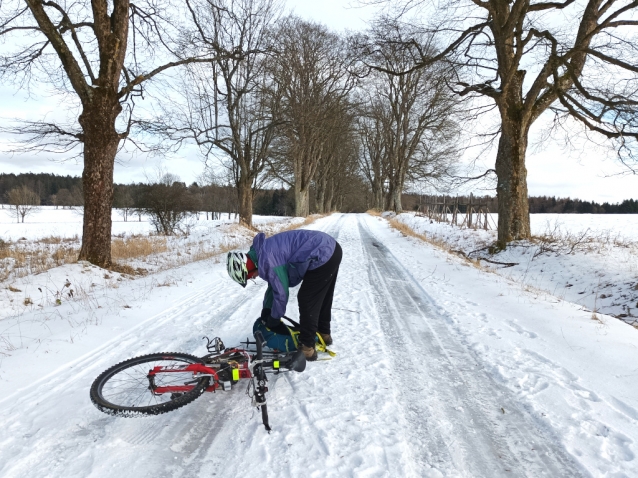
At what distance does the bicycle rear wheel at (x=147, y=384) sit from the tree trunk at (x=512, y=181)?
426 inches

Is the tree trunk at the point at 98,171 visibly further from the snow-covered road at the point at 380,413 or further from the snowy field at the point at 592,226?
the snowy field at the point at 592,226

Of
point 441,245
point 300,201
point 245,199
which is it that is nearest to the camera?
point 441,245

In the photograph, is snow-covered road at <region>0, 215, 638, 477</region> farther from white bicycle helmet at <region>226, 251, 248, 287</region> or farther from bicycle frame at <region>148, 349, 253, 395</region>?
white bicycle helmet at <region>226, 251, 248, 287</region>

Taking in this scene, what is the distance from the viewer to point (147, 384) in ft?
10.6

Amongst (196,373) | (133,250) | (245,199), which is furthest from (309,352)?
(245,199)

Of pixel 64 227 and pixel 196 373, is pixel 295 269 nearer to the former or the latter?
pixel 196 373

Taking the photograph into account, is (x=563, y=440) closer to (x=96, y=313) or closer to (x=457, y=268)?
(x=96, y=313)

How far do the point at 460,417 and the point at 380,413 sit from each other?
0.65 metres

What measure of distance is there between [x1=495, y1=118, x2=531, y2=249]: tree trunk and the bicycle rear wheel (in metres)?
10.8

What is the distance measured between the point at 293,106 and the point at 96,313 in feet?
61.5

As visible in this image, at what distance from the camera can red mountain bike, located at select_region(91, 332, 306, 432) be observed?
2.83 metres

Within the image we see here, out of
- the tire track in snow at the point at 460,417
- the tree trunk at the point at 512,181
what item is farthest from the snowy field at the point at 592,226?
the tire track in snow at the point at 460,417

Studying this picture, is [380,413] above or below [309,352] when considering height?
below

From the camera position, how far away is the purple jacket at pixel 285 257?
3.37 meters
